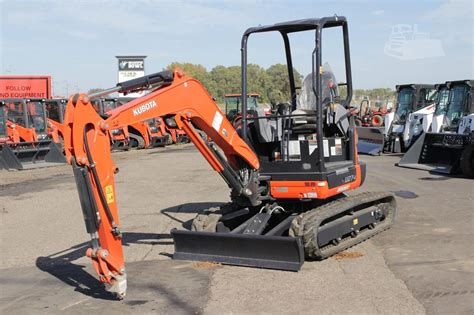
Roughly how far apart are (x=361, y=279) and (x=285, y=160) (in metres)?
Answer: 1.90

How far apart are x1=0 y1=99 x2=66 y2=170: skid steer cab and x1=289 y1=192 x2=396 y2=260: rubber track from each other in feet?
43.8

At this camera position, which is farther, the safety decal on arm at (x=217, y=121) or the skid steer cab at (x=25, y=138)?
the skid steer cab at (x=25, y=138)

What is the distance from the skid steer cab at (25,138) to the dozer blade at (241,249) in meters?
12.9

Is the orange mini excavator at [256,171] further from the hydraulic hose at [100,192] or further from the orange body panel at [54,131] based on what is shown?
the orange body panel at [54,131]

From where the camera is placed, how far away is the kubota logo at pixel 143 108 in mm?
5622

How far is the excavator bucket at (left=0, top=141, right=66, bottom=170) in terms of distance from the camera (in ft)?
58.6

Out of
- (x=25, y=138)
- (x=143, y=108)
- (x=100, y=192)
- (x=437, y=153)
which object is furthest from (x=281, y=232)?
(x=25, y=138)

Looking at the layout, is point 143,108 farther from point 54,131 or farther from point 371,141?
point 54,131

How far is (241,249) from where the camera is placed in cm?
645

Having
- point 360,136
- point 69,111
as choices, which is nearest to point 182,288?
point 69,111

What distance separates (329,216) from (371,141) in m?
14.7

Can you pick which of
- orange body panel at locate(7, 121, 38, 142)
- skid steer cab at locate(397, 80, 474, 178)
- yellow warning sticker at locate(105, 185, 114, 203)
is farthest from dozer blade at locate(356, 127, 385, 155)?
yellow warning sticker at locate(105, 185, 114, 203)

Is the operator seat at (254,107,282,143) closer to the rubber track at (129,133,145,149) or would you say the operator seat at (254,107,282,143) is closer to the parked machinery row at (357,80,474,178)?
the parked machinery row at (357,80,474,178)

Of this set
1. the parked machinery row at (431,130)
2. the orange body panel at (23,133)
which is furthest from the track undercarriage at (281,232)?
the orange body panel at (23,133)
